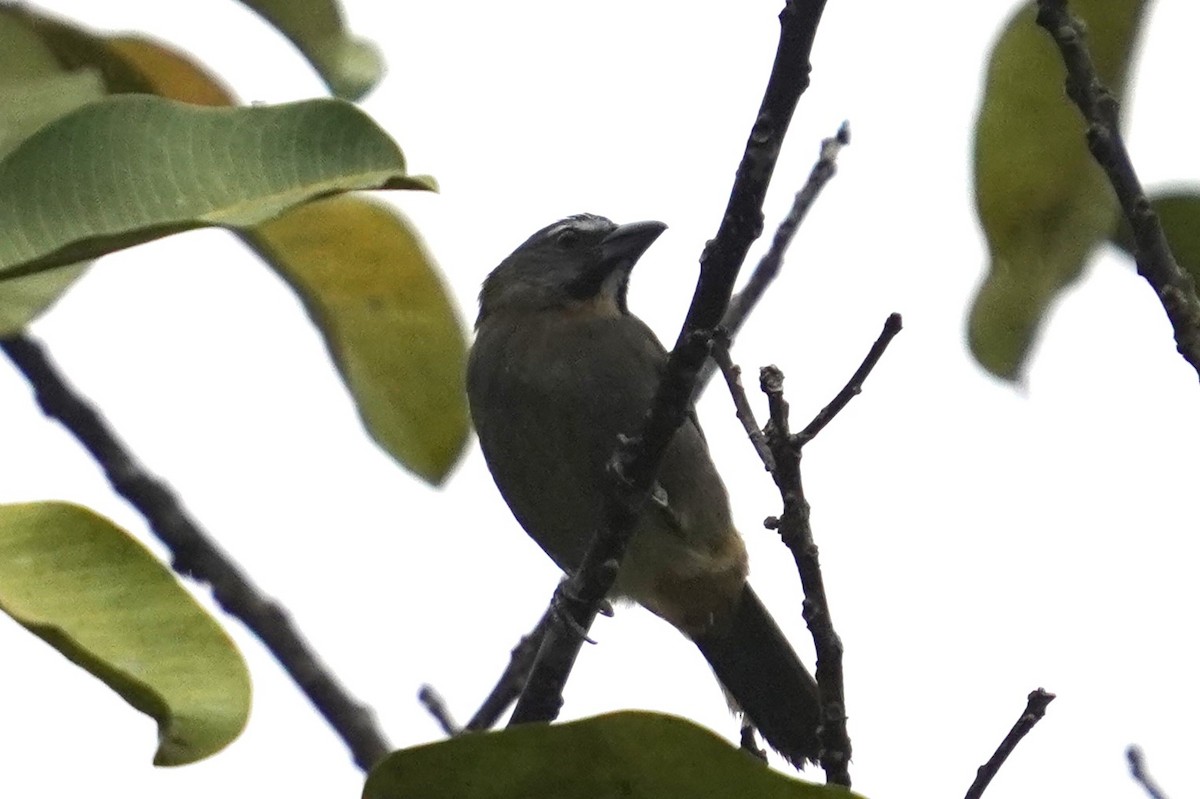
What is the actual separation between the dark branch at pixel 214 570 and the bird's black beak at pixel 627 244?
1.81 metres

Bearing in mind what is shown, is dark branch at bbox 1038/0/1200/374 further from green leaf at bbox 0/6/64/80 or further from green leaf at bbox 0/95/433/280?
green leaf at bbox 0/6/64/80

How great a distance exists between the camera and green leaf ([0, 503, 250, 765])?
1.92m

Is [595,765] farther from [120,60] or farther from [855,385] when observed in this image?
[120,60]

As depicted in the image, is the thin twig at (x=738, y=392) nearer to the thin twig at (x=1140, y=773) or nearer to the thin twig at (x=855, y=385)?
the thin twig at (x=855, y=385)

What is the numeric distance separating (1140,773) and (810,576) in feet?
2.05

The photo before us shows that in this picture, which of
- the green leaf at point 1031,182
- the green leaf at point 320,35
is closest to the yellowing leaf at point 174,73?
the green leaf at point 320,35

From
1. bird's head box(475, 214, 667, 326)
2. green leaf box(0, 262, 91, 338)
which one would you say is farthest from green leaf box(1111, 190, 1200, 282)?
bird's head box(475, 214, 667, 326)

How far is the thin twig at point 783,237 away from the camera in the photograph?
14.3 feet

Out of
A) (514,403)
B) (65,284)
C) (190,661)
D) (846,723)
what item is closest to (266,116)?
(65,284)

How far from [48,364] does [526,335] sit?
169cm

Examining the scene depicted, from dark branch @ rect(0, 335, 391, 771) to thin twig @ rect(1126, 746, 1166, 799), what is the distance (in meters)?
1.71

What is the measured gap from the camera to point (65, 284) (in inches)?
101

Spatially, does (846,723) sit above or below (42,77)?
below

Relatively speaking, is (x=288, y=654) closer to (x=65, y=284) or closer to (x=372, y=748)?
(x=372, y=748)
